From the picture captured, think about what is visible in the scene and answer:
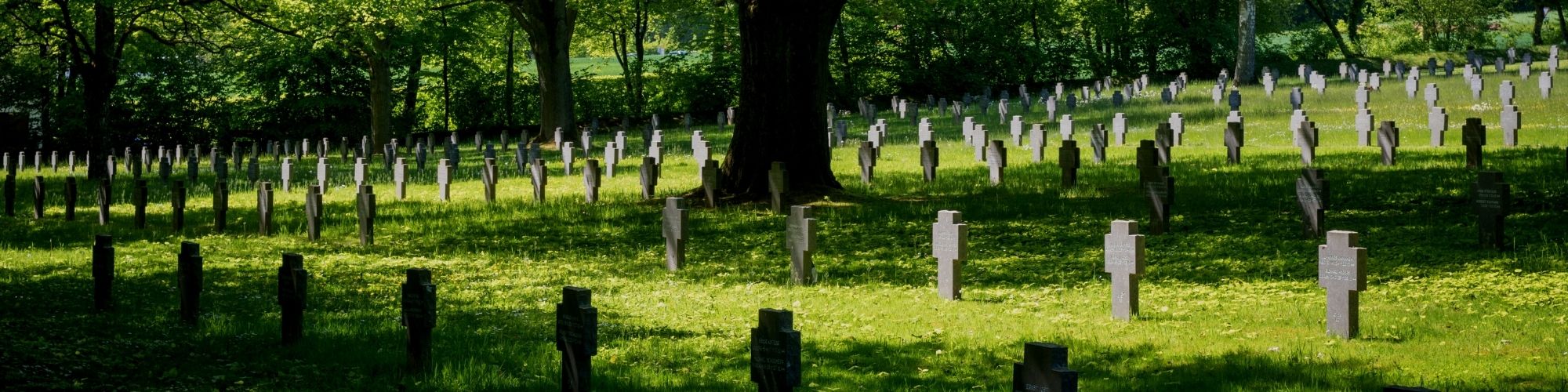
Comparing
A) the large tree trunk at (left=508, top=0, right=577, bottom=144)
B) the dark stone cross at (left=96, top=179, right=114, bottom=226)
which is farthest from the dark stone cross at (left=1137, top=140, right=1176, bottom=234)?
the large tree trunk at (left=508, top=0, right=577, bottom=144)

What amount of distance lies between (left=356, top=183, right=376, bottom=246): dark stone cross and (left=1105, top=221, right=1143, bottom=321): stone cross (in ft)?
29.0

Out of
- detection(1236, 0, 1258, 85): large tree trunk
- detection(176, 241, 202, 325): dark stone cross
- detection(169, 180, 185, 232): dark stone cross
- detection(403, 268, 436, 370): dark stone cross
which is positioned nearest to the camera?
Answer: detection(403, 268, 436, 370): dark stone cross

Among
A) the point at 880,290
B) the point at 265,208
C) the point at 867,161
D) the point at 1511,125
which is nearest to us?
the point at 880,290

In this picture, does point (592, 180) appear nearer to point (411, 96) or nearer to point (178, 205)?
point (178, 205)

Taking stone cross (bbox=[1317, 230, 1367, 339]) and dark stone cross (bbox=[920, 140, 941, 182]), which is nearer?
stone cross (bbox=[1317, 230, 1367, 339])

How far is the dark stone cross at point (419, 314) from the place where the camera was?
828 centimetres

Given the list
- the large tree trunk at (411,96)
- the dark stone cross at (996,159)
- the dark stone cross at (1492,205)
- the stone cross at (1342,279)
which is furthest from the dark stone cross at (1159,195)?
the large tree trunk at (411,96)

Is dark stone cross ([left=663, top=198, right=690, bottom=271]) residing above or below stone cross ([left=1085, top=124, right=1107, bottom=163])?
below

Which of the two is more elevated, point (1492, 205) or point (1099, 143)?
point (1099, 143)

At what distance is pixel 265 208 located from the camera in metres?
17.3

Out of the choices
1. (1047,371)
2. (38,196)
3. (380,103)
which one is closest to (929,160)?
(38,196)

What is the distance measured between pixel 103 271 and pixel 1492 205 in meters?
10.9

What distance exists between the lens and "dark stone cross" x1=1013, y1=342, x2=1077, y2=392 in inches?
204

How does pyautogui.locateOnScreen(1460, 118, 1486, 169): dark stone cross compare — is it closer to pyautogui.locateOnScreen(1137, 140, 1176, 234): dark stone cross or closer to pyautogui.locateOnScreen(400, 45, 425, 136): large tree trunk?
pyautogui.locateOnScreen(1137, 140, 1176, 234): dark stone cross
